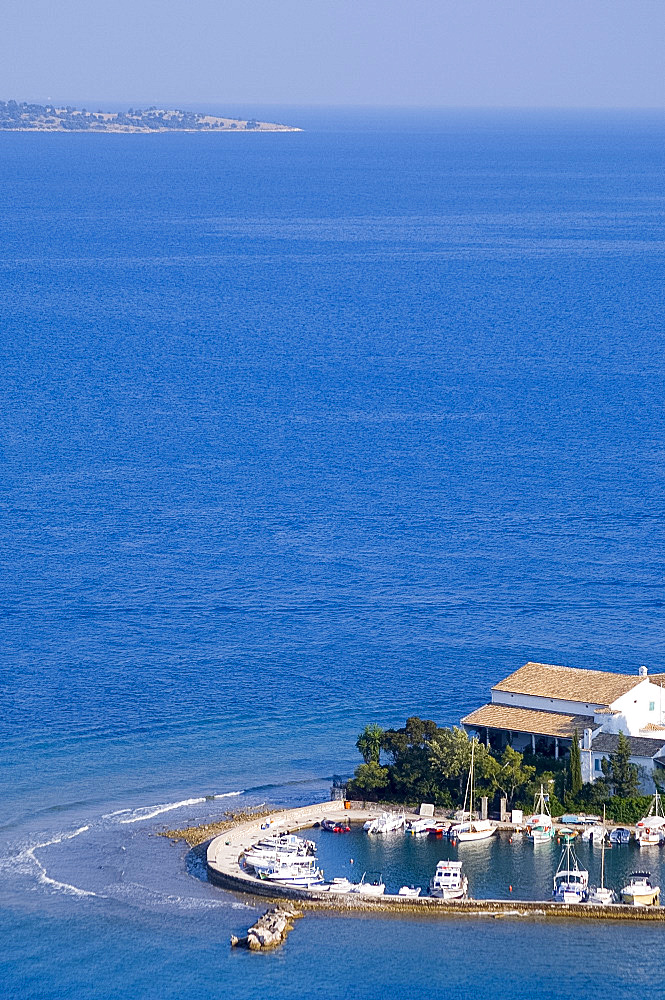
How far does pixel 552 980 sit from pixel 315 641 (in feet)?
A: 114

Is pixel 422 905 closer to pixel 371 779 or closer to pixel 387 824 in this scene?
pixel 387 824

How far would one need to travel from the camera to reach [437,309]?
620 feet

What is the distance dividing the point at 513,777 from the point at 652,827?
17.9ft

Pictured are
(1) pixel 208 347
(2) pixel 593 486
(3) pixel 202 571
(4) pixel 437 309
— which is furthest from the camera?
(4) pixel 437 309

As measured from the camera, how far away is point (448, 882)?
63.2 metres

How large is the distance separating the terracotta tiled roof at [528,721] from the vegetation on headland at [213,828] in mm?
9026

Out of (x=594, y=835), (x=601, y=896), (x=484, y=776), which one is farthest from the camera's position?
(x=484, y=776)

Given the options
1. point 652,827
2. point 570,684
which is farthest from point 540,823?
point 570,684

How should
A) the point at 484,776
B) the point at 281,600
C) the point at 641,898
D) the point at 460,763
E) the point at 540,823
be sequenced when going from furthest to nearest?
the point at 281,600
the point at 460,763
the point at 484,776
the point at 540,823
the point at 641,898

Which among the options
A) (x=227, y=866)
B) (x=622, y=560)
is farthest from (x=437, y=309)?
(x=227, y=866)

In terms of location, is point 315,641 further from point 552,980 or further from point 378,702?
point 552,980

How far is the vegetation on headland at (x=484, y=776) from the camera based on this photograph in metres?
69.9

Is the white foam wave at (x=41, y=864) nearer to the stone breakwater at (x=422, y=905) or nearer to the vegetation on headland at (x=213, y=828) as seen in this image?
the vegetation on headland at (x=213, y=828)

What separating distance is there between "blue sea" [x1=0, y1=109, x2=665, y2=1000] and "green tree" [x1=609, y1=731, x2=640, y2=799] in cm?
389
